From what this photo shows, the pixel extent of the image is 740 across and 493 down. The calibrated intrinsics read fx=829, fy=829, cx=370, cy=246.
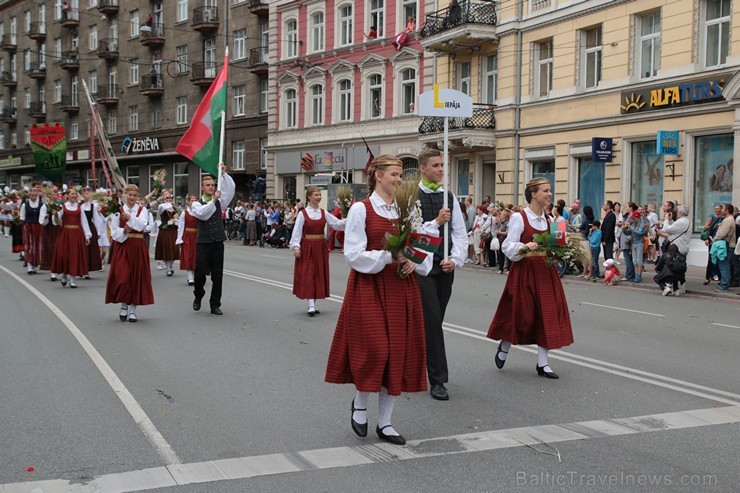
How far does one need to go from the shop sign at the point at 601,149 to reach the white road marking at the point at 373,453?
18589 millimetres

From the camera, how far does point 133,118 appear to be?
5547 cm

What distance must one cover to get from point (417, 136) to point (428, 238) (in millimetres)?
28829

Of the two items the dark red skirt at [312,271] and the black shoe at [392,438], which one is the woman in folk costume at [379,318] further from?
the dark red skirt at [312,271]

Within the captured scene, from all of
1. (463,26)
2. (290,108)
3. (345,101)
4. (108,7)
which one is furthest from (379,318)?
(108,7)

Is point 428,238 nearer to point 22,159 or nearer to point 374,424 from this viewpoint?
point 374,424

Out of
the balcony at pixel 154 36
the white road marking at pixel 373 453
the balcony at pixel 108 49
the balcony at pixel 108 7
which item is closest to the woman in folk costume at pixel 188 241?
the white road marking at pixel 373 453

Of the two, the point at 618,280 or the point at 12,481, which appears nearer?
the point at 12,481

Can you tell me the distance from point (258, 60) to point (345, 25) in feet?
25.0

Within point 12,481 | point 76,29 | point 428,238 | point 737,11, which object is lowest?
point 12,481

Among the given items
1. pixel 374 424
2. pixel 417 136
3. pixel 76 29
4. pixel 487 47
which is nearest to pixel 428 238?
pixel 374 424

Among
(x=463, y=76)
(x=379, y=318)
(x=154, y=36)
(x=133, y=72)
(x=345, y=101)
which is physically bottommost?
(x=379, y=318)

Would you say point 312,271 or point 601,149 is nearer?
point 312,271

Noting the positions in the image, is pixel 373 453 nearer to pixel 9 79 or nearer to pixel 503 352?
pixel 503 352

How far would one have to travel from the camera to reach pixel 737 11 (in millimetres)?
20750
